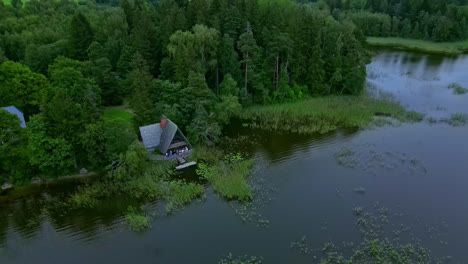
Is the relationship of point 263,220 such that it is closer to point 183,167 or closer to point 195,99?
point 183,167

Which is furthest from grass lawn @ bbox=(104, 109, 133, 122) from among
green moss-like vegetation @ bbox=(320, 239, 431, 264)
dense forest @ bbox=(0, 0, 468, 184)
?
green moss-like vegetation @ bbox=(320, 239, 431, 264)

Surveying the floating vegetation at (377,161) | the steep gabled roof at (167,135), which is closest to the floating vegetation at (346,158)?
the floating vegetation at (377,161)

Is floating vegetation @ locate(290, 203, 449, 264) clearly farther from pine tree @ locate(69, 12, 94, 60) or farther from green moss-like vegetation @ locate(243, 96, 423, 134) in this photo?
pine tree @ locate(69, 12, 94, 60)

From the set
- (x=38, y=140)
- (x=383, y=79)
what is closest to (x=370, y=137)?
(x=383, y=79)

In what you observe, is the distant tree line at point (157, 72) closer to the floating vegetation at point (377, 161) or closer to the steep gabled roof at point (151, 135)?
the steep gabled roof at point (151, 135)

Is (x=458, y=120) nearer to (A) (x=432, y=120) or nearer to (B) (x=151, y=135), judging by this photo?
(A) (x=432, y=120)

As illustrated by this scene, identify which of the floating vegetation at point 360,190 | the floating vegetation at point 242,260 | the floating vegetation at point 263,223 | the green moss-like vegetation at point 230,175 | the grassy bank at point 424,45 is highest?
the grassy bank at point 424,45
